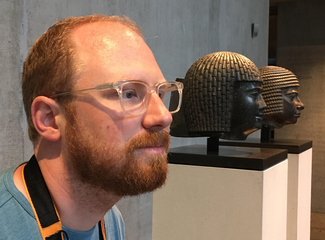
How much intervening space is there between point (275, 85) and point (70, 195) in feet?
6.99

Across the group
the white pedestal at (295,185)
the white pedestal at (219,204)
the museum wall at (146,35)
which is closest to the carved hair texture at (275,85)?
the white pedestal at (295,185)

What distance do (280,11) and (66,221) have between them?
6.78 metres

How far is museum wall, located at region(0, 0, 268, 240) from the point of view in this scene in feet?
6.27

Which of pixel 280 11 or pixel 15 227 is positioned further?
Result: pixel 280 11

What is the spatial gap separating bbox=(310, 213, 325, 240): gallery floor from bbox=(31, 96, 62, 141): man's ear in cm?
486

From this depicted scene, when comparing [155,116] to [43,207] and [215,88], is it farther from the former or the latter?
[215,88]

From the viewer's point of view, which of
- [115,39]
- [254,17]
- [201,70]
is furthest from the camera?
[254,17]

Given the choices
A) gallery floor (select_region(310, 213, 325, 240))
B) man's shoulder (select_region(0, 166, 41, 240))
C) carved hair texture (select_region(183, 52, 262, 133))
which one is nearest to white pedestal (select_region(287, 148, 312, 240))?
carved hair texture (select_region(183, 52, 262, 133))

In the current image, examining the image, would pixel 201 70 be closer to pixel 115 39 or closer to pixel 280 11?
pixel 115 39

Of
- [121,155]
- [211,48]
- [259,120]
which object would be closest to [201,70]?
[259,120]

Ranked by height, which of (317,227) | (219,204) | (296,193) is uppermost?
(219,204)

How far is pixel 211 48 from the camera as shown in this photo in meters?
4.42

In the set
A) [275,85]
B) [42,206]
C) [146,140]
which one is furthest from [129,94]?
[275,85]

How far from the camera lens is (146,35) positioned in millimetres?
3115
